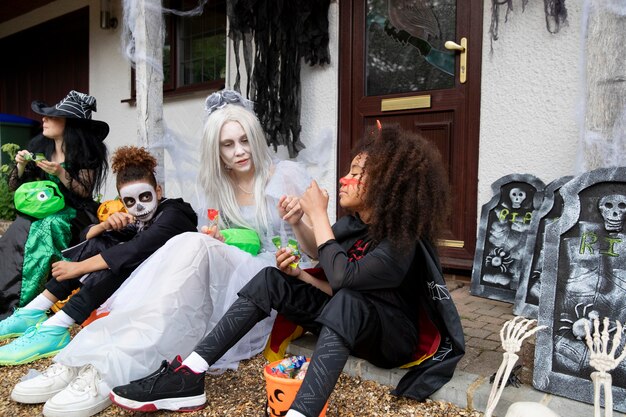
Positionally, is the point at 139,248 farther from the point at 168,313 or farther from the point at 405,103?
the point at 405,103

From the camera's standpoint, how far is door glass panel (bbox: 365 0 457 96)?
3453 millimetres

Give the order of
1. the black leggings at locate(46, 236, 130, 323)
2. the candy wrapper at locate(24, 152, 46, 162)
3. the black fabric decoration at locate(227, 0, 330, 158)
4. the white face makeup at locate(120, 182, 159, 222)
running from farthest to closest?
the black fabric decoration at locate(227, 0, 330, 158) → the candy wrapper at locate(24, 152, 46, 162) → the white face makeup at locate(120, 182, 159, 222) → the black leggings at locate(46, 236, 130, 323)

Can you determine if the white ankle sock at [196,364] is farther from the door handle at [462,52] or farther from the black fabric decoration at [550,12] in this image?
the black fabric decoration at [550,12]

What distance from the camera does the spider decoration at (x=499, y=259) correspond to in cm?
297

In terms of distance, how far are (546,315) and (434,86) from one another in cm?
215

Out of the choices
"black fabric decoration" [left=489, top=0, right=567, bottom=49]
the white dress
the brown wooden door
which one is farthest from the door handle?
the white dress

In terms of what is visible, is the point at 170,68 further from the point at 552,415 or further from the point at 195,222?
the point at 552,415

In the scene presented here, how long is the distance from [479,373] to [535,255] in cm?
102

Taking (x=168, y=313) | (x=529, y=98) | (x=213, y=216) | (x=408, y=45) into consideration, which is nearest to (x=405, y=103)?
(x=408, y=45)

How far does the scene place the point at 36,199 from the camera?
9.82 feet

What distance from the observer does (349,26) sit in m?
3.90

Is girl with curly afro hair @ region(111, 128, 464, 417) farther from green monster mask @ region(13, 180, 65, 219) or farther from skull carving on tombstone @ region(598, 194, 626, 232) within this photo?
green monster mask @ region(13, 180, 65, 219)

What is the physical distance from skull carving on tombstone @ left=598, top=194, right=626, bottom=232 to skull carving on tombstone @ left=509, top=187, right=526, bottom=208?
1.26 meters

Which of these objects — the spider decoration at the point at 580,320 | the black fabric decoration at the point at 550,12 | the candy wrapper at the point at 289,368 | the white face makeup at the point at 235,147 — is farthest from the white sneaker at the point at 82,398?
the black fabric decoration at the point at 550,12
